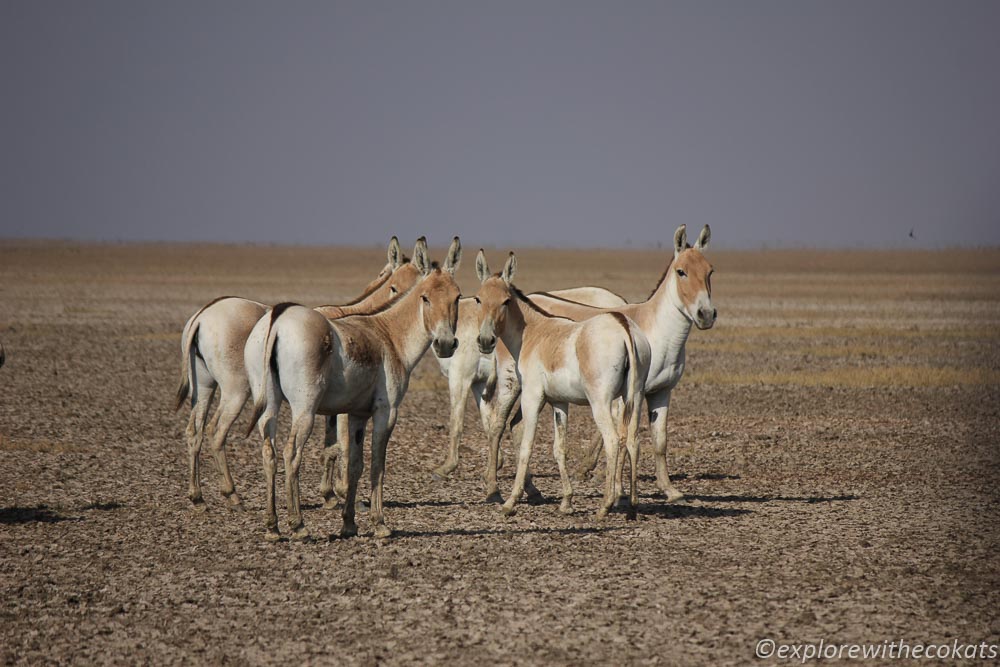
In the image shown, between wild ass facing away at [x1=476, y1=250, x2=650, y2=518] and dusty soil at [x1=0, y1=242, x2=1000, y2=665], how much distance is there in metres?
0.76

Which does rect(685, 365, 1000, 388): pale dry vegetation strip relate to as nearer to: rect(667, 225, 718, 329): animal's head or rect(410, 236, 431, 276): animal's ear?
rect(667, 225, 718, 329): animal's head

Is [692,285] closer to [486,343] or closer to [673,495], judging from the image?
[673,495]

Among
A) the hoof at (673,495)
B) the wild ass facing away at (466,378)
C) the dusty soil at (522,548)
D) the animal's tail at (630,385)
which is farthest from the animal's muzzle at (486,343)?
the hoof at (673,495)


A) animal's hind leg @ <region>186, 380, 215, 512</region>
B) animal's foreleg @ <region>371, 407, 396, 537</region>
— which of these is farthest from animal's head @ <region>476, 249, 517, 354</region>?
animal's hind leg @ <region>186, 380, 215, 512</region>

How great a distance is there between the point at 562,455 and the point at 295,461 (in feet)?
10.4

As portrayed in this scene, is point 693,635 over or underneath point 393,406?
underneath

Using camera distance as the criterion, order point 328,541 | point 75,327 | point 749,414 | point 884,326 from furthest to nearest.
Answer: point 884,326 < point 75,327 < point 749,414 < point 328,541

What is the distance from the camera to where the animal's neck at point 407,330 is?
35.2 feet

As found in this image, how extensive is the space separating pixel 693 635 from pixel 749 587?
49.7 inches

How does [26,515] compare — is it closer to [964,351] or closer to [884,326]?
[964,351]

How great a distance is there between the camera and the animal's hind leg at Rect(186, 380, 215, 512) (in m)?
11.6

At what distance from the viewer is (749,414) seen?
2006 cm

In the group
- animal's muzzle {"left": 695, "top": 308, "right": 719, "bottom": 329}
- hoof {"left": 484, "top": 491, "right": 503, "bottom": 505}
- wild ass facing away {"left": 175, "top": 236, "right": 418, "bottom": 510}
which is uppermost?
animal's muzzle {"left": 695, "top": 308, "right": 719, "bottom": 329}

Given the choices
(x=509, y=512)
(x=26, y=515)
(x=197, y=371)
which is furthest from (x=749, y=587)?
(x=26, y=515)
